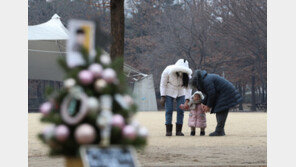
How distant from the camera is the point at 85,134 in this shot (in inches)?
132

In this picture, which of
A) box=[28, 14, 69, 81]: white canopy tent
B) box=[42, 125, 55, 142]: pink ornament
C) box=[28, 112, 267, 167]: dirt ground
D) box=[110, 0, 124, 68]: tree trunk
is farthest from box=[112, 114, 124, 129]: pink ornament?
box=[28, 14, 69, 81]: white canopy tent

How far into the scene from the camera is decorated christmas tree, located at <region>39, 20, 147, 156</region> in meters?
3.44

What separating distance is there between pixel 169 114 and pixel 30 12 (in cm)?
4178

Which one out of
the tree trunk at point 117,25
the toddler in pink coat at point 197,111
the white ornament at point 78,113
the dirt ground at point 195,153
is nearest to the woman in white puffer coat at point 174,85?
the toddler in pink coat at point 197,111

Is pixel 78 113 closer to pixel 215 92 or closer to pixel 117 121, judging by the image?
pixel 117 121

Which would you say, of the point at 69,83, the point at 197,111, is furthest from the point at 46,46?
the point at 69,83

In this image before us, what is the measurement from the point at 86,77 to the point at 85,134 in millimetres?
385

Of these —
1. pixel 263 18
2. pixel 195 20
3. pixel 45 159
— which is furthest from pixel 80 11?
pixel 45 159

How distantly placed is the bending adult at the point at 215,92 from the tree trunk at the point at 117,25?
124 inches

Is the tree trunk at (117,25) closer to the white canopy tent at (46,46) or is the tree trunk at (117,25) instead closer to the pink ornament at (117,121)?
the pink ornament at (117,121)

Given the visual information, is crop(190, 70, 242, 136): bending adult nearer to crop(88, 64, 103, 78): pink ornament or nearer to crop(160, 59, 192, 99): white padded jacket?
crop(160, 59, 192, 99): white padded jacket

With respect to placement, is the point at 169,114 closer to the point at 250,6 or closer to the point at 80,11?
the point at 250,6

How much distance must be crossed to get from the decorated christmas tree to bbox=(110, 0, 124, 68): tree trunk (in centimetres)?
439

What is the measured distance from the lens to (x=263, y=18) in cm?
3819
